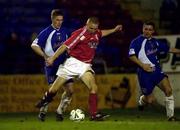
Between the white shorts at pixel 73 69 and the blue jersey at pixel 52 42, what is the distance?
65cm

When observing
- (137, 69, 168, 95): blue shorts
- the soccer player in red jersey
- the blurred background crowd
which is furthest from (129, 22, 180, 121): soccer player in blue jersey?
the blurred background crowd

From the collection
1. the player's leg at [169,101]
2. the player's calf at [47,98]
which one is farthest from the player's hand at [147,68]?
the player's calf at [47,98]

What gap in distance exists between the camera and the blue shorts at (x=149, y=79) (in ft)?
41.9

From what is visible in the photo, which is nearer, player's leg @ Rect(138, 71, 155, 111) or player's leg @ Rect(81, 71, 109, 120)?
player's leg @ Rect(81, 71, 109, 120)

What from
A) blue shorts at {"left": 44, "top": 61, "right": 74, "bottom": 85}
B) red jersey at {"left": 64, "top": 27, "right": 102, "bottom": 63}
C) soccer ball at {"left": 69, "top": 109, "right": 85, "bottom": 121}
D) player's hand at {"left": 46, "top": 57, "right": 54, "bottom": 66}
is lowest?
soccer ball at {"left": 69, "top": 109, "right": 85, "bottom": 121}

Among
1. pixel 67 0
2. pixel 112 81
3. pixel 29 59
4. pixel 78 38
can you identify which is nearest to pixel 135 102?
pixel 112 81

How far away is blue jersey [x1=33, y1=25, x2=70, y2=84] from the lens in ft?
41.4

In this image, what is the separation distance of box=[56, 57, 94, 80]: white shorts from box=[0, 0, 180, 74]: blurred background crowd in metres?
7.13

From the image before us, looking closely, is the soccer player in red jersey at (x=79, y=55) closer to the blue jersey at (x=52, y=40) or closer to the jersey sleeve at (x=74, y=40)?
the jersey sleeve at (x=74, y=40)

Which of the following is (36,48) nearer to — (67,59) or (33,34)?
(67,59)

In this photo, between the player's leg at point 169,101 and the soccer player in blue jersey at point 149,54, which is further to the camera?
the soccer player in blue jersey at point 149,54

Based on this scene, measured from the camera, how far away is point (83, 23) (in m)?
21.1

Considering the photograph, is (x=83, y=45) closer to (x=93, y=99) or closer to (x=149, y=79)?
(x=93, y=99)

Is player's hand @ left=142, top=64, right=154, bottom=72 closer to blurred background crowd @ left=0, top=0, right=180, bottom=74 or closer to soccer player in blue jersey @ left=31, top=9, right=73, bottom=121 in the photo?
soccer player in blue jersey @ left=31, top=9, right=73, bottom=121
